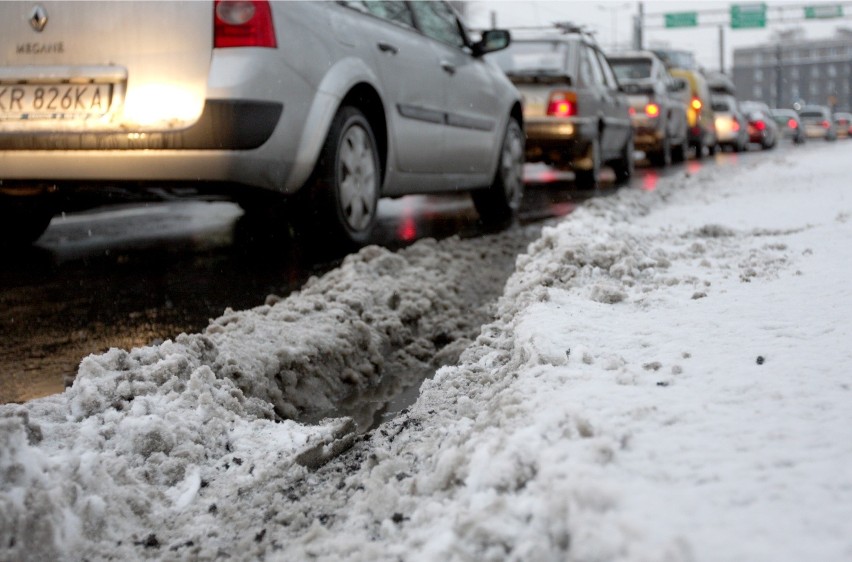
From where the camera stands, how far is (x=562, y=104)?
34.3 feet

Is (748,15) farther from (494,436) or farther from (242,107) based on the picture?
(494,436)

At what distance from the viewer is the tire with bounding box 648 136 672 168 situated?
54.6 ft

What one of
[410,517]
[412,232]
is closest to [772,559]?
[410,517]

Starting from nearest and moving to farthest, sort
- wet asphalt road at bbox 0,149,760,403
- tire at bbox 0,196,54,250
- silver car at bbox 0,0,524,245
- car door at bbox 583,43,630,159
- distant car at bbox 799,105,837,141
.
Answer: wet asphalt road at bbox 0,149,760,403 → silver car at bbox 0,0,524,245 → tire at bbox 0,196,54,250 → car door at bbox 583,43,630,159 → distant car at bbox 799,105,837,141

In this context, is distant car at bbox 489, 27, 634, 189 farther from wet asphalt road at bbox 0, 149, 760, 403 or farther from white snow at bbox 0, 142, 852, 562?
white snow at bbox 0, 142, 852, 562

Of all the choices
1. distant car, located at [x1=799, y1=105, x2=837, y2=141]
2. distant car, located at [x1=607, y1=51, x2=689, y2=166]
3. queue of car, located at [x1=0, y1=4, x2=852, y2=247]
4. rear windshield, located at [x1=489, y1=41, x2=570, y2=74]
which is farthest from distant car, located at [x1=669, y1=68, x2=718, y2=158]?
distant car, located at [x1=799, y1=105, x2=837, y2=141]

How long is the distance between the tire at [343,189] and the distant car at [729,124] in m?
22.1

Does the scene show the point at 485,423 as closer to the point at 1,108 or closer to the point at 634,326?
the point at 634,326

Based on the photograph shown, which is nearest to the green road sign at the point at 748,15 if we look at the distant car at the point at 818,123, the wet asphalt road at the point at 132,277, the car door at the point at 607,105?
the distant car at the point at 818,123

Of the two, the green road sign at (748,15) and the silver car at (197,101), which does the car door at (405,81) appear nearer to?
the silver car at (197,101)

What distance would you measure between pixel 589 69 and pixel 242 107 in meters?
7.64

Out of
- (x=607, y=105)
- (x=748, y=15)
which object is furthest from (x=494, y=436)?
(x=748, y=15)

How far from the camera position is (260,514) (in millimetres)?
1977

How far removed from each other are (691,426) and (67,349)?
234cm
